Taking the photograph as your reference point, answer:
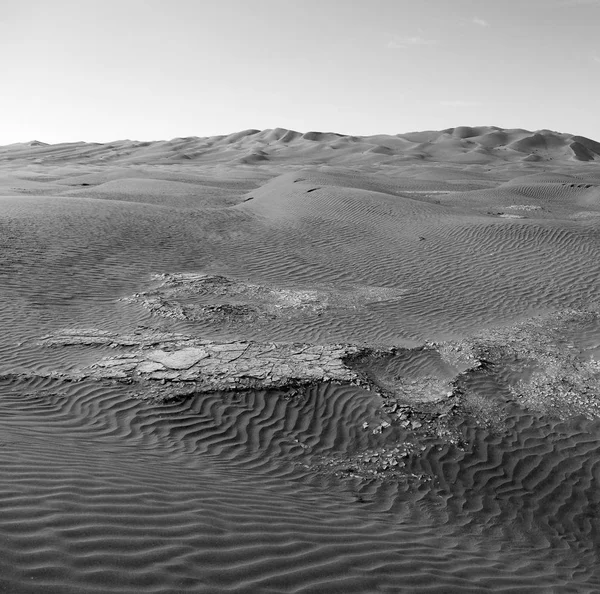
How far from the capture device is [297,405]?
816 centimetres

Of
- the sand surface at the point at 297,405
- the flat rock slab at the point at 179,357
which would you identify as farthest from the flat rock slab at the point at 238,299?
the flat rock slab at the point at 179,357

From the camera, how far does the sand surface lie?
400 cm

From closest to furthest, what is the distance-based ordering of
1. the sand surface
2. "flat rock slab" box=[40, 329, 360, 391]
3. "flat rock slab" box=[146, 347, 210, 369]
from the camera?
the sand surface → "flat rock slab" box=[40, 329, 360, 391] → "flat rock slab" box=[146, 347, 210, 369]

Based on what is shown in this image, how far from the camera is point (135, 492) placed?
14.9 feet

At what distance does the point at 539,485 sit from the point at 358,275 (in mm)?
9161

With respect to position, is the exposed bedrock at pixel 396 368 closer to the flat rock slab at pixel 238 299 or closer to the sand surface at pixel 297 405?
the sand surface at pixel 297 405

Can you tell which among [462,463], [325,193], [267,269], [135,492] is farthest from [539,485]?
[325,193]

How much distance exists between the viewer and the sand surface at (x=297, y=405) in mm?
4004

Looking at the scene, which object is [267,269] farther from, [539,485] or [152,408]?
[539,485]

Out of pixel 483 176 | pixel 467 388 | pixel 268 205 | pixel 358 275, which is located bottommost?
pixel 467 388

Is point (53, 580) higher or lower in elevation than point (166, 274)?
lower

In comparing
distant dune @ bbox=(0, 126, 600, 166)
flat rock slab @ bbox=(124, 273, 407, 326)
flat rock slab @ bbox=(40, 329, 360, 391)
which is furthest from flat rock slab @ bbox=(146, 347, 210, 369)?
distant dune @ bbox=(0, 126, 600, 166)

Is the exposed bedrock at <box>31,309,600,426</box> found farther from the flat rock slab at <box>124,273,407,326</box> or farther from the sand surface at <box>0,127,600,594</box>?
the flat rock slab at <box>124,273,407,326</box>

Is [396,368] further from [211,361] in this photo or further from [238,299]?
[238,299]
